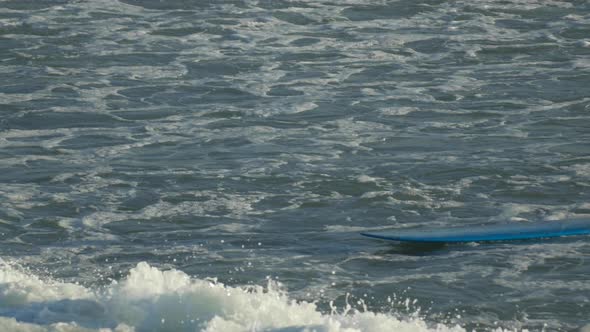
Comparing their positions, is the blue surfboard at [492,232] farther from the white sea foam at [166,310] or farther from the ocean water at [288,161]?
the white sea foam at [166,310]

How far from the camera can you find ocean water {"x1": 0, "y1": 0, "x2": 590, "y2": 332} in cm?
818

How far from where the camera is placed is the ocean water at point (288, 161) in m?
8.18

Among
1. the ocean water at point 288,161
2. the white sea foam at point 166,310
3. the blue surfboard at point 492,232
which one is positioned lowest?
the ocean water at point 288,161

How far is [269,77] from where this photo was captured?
15047mm

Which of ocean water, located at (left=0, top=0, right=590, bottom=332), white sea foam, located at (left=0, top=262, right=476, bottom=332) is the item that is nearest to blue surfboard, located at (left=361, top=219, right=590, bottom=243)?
ocean water, located at (left=0, top=0, right=590, bottom=332)

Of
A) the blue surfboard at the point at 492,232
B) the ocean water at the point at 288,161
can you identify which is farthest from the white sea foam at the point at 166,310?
the blue surfboard at the point at 492,232

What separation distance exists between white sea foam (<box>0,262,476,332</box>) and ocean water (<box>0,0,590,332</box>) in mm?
15

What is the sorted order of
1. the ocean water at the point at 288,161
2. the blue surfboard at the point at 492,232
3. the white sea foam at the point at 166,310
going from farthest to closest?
1. the blue surfboard at the point at 492,232
2. the ocean water at the point at 288,161
3. the white sea foam at the point at 166,310

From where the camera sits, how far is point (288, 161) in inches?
464

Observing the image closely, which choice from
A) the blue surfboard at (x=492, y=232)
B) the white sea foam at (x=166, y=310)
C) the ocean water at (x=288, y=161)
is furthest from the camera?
the blue surfboard at (x=492, y=232)

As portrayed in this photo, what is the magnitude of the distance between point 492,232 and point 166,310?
316 centimetres

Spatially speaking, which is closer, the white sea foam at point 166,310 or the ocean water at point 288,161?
the white sea foam at point 166,310

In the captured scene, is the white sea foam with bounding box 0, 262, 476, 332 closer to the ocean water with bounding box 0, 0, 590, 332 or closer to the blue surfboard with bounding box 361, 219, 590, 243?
the ocean water with bounding box 0, 0, 590, 332

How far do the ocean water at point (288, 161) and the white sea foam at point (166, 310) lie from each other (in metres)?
0.02
